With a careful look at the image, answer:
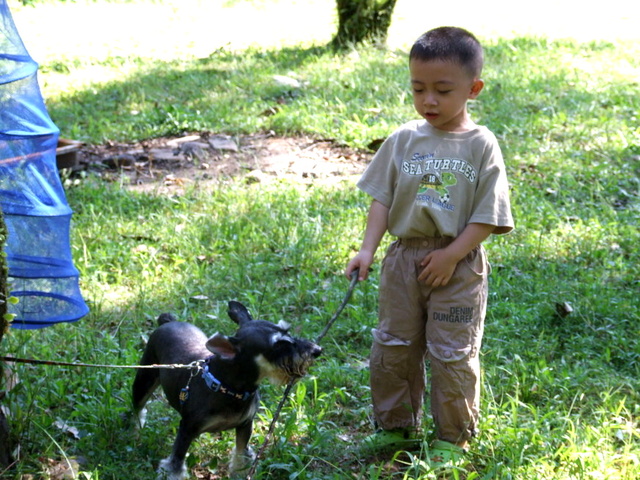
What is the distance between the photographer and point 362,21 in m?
10.8

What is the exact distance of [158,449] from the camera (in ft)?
12.0

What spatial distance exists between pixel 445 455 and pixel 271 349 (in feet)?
2.97

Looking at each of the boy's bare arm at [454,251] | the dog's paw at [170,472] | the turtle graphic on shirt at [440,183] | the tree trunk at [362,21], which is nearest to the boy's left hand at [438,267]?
the boy's bare arm at [454,251]

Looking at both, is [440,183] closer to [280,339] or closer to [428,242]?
[428,242]

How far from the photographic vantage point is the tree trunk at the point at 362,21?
10775mm

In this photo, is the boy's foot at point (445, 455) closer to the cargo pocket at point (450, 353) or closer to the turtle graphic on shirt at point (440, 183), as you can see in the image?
the cargo pocket at point (450, 353)

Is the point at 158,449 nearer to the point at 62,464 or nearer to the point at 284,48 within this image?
the point at 62,464

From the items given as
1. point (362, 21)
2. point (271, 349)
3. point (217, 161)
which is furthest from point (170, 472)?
point (362, 21)

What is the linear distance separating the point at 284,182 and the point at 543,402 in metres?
3.43

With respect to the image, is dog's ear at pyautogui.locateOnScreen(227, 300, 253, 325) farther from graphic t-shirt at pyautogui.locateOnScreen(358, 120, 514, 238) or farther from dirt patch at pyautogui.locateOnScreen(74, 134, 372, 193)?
dirt patch at pyautogui.locateOnScreen(74, 134, 372, 193)

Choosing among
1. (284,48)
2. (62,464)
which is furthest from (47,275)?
(284,48)

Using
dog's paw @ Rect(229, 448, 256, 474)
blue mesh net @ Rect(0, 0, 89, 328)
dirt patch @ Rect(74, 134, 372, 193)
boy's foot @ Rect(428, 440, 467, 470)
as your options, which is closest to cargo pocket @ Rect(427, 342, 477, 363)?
boy's foot @ Rect(428, 440, 467, 470)

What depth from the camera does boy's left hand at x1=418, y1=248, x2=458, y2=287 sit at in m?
3.32

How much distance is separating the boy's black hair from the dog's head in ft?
3.85
